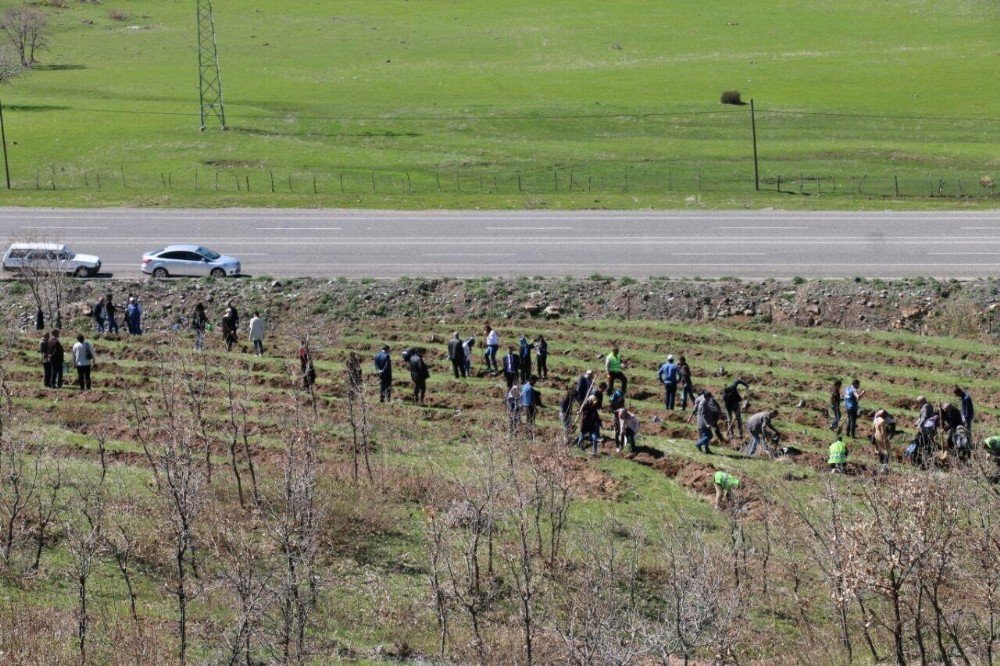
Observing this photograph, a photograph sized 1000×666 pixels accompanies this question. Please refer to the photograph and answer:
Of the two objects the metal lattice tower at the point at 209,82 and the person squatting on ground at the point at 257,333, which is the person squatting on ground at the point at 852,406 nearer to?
the person squatting on ground at the point at 257,333

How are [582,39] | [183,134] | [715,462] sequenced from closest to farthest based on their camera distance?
[715,462] < [183,134] < [582,39]

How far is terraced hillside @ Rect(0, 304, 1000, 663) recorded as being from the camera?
1880cm

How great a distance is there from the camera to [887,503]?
59.8 ft

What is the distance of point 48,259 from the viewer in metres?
43.2

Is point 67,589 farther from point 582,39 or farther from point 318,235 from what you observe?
point 582,39

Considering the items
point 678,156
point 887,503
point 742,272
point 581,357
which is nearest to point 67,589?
point 887,503

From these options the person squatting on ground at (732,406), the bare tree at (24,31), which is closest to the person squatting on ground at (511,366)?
the person squatting on ground at (732,406)

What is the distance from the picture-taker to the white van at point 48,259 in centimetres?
4281

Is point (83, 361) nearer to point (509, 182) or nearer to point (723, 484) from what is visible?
point (723, 484)

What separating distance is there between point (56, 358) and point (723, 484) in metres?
17.3

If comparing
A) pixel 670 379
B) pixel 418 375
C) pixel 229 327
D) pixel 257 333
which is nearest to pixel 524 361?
pixel 418 375

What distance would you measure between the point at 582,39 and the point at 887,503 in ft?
303

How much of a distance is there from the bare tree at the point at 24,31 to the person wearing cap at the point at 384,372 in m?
83.4

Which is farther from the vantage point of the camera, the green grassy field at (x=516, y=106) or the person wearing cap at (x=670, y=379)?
the green grassy field at (x=516, y=106)
